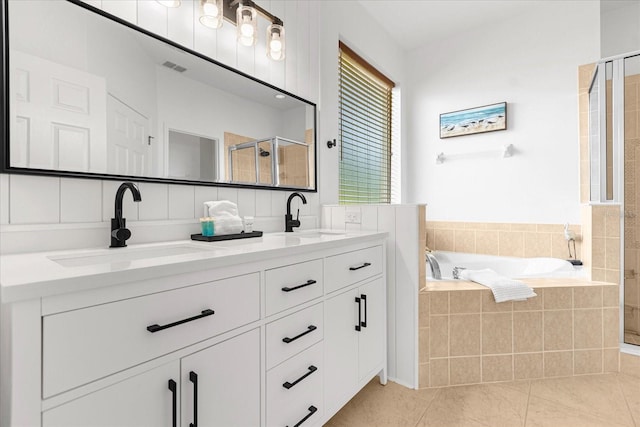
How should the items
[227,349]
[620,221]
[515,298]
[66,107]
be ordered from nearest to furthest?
[227,349], [66,107], [515,298], [620,221]

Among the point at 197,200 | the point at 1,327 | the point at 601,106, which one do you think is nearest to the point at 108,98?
the point at 197,200

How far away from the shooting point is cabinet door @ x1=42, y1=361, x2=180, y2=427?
0.65m

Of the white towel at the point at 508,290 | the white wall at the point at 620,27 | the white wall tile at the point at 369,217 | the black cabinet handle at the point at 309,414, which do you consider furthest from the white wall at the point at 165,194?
the white wall at the point at 620,27

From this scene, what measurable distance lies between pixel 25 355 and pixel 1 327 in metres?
0.14

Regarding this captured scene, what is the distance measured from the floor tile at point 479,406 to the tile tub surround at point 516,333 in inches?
2.6

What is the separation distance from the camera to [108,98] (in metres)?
1.16

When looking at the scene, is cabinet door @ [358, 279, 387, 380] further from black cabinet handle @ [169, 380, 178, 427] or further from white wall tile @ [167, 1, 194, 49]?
white wall tile @ [167, 1, 194, 49]

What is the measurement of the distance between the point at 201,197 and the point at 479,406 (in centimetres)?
172

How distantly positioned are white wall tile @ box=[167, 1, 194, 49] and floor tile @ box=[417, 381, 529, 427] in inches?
80.9

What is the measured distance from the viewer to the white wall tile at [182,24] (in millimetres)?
1380

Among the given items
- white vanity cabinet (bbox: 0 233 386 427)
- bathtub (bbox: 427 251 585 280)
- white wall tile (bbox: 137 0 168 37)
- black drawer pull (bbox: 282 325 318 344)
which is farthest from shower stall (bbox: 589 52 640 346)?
white wall tile (bbox: 137 0 168 37)

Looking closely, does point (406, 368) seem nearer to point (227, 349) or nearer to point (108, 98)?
point (227, 349)

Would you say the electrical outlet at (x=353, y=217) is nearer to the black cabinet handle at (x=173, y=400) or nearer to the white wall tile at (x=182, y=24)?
the white wall tile at (x=182, y=24)

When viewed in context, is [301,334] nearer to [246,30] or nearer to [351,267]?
[351,267]
